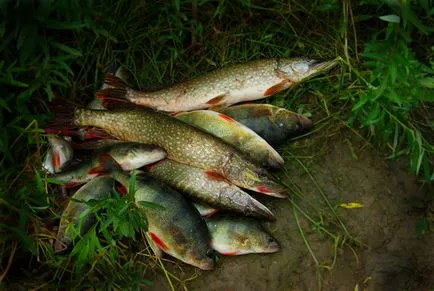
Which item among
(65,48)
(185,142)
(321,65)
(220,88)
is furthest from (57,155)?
(321,65)

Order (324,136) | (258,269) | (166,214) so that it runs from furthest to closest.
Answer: (324,136) → (258,269) → (166,214)

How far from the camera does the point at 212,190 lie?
3.52m

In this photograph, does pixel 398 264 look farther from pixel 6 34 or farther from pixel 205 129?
pixel 6 34

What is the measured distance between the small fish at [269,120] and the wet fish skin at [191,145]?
0.24 meters

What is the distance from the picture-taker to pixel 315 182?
381 cm

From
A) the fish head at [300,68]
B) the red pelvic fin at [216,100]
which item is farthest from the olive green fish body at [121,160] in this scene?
the fish head at [300,68]

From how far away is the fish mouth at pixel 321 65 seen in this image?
3.80 metres

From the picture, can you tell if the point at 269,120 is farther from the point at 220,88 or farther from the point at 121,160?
the point at 121,160

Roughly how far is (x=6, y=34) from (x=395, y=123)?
7.47ft

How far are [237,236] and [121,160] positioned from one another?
2.64ft

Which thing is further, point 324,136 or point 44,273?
point 324,136

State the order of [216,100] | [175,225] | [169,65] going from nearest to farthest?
1. [175,225]
2. [216,100]
3. [169,65]

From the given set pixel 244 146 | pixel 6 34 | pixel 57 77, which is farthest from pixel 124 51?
pixel 244 146

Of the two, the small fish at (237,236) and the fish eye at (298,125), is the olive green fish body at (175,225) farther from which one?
the fish eye at (298,125)
